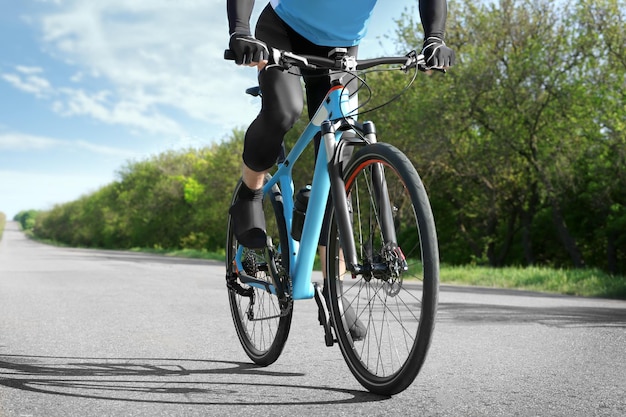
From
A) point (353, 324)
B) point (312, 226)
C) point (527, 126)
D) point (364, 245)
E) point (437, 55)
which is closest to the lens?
point (364, 245)

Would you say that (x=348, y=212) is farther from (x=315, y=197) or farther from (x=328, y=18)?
(x=328, y=18)

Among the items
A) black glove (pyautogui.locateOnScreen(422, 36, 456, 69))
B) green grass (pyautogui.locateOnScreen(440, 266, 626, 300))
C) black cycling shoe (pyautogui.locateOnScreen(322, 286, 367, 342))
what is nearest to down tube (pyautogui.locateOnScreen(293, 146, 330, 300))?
black cycling shoe (pyautogui.locateOnScreen(322, 286, 367, 342))

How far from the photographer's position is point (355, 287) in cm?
338

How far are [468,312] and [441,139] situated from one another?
710 inches

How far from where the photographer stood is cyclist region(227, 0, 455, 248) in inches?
130

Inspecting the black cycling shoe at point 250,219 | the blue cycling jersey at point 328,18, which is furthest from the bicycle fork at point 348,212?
the black cycling shoe at point 250,219

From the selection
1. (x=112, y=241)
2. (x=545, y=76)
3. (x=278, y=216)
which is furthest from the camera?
(x=112, y=241)

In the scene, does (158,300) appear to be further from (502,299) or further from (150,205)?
(150,205)

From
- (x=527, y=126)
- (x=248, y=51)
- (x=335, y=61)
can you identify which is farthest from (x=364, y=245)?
(x=527, y=126)

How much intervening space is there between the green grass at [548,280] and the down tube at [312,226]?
902 centimetres

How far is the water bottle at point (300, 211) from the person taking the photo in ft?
12.2

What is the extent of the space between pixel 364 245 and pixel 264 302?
53.8 inches

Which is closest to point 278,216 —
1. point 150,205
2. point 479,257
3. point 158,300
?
point 158,300

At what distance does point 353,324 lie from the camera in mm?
3385
